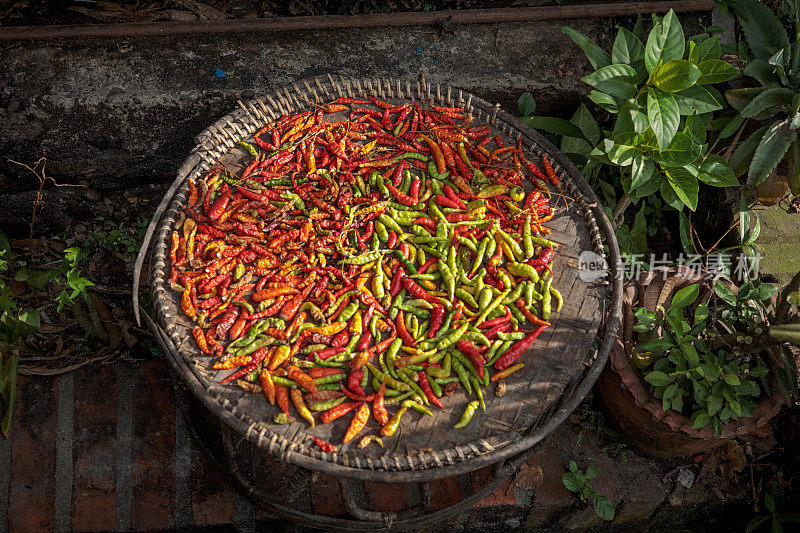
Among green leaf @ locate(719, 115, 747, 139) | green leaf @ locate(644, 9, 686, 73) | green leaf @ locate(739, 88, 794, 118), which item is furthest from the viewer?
green leaf @ locate(719, 115, 747, 139)

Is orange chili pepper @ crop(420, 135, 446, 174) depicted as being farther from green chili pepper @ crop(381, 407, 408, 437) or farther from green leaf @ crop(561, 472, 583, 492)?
green leaf @ crop(561, 472, 583, 492)

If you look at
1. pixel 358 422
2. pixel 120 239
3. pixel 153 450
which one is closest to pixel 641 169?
pixel 358 422

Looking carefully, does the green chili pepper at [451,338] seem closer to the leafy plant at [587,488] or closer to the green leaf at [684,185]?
the leafy plant at [587,488]

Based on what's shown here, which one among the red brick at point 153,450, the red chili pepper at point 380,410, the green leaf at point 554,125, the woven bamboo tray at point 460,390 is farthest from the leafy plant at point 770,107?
the red brick at point 153,450

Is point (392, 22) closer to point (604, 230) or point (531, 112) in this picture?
point (531, 112)

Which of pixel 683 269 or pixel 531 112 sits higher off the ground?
pixel 531 112

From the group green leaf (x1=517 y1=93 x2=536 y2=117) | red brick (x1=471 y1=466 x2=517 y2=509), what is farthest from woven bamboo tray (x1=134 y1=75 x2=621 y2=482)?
red brick (x1=471 y1=466 x2=517 y2=509)

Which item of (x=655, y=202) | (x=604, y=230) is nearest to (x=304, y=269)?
(x=604, y=230)
